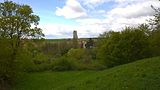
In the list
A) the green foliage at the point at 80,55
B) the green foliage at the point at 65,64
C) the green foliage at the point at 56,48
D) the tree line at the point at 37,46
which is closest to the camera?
the tree line at the point at 37,46

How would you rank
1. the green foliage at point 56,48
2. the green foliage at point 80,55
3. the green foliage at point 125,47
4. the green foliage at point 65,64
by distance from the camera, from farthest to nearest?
the green foliage at point 56,48 < the green foliage at point 80,55 < the green foliage at point 65,64 < the green foliage at point 125,47

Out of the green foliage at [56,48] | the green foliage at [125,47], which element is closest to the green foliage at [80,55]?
the green foliage at [56,48]

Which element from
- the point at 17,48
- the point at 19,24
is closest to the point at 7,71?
the point at 17,48

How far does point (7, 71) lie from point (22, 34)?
23.4ft

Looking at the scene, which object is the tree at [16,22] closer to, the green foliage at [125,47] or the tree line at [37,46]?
the tree line at [37,46]

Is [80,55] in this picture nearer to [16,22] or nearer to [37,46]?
[37,46]

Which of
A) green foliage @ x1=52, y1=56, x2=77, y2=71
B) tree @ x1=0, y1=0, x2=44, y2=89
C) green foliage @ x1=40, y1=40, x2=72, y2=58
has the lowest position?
green foliage @ x1=52, y1=56, x2=77, y2=71

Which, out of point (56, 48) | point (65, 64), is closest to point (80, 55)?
point (65, 64)

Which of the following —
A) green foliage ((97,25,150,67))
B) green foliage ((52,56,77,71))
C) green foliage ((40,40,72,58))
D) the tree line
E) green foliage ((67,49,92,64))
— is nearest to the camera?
the tree line

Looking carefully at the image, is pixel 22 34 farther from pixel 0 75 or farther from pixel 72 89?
pixel 72 89

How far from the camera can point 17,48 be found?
120ft

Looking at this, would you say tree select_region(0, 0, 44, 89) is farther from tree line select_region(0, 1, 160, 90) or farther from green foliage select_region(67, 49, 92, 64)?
green foliage select_region(67, 49, 92, 64)

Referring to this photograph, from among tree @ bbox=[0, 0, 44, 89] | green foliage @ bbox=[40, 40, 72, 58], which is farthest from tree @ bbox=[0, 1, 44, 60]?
green foliage @ bbox=[40, 40, 72, 58]

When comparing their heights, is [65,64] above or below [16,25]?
below
